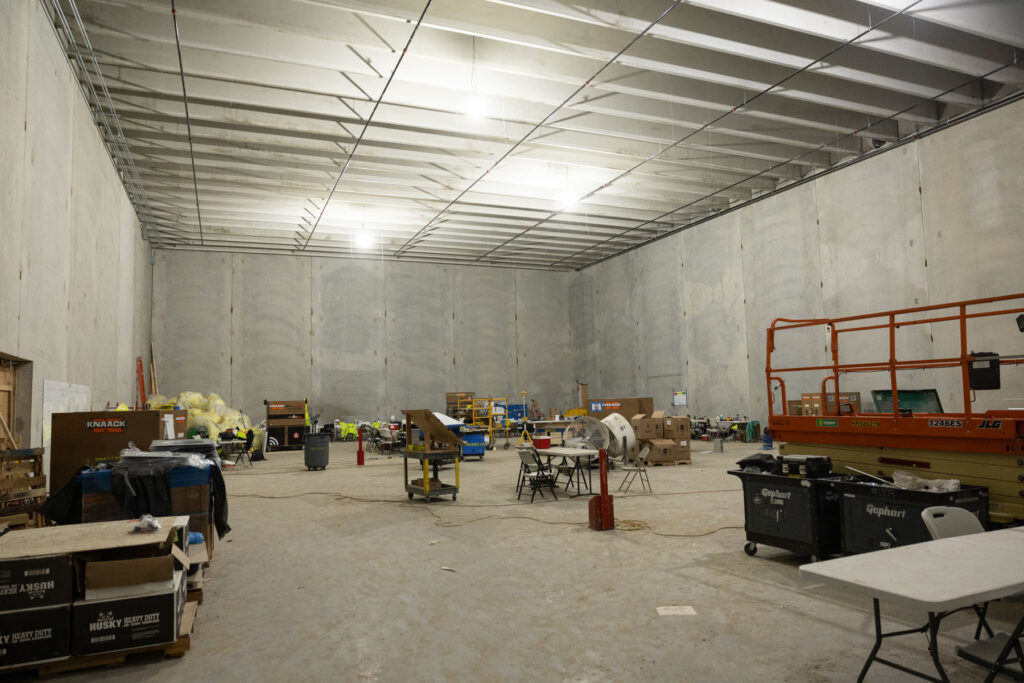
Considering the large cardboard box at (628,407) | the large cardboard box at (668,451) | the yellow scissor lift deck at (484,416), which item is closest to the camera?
the large cardboard box at (668,451)

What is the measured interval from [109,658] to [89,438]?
3360mm

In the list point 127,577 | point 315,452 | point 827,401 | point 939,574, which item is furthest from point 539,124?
point 939,574

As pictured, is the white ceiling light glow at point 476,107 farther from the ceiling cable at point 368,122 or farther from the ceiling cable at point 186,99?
the ceiling cable at point 186,99

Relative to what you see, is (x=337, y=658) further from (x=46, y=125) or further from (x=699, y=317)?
(x=699, y=317)

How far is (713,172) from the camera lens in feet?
48.5

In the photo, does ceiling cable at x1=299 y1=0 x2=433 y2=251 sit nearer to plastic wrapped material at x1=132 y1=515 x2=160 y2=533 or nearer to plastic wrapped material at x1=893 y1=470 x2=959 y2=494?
plastic wrapped material at x1=132 y1=515 x2=160 y2=533

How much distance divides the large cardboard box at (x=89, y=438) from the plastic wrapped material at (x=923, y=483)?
23.8ft

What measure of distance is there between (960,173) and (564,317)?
15.2m

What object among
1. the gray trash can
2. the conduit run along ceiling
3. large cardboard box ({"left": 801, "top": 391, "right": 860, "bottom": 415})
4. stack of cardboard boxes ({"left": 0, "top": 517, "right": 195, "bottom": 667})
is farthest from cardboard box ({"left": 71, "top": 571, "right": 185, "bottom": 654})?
large cardboard box ({"left": 801, "top": 391, "right": 860, "bottom": 415})

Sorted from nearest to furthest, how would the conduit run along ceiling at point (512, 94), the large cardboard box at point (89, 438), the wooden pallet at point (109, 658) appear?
the wooden pallet at point (109, 658)
the large cardboard box at point (89, 438)
the conduit run along ceiling at point (512, 94)

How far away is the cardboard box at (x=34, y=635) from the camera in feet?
11.2

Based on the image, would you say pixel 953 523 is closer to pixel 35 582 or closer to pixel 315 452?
pixel 35 582

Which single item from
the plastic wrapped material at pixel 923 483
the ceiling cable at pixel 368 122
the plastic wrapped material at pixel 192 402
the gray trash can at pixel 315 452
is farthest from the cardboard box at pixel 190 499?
the plastic wrapped material at pixel 192 402

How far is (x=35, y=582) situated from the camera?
3455mm
